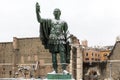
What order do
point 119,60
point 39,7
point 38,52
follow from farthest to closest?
point 38,52, point 119,60, point 39,7

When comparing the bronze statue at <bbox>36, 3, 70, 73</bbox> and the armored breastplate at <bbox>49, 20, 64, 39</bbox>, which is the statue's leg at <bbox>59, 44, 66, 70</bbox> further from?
the armored breastplate at <bbox>49, 20, 64, 39</bbox>

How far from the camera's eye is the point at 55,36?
48.7 ft

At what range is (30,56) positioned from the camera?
6775 cm

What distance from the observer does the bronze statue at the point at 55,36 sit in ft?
48.5

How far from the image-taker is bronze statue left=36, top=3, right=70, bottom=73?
14.8 meters

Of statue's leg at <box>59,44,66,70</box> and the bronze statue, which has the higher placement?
the bronze statue

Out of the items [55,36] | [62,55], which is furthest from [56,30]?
[62,55]

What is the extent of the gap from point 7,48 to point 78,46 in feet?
38.7

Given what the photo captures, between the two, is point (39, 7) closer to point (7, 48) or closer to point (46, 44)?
point (46, 44)

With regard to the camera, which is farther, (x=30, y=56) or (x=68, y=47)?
(x=30, y=56)

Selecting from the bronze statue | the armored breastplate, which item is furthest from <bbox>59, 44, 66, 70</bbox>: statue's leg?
the armored breastplate

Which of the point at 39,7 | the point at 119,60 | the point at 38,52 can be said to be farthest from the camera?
the point at 38,52

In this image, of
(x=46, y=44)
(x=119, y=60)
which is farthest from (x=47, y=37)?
(x=119, y=60)

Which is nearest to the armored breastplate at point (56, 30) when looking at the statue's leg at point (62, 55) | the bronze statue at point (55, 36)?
the bronze statue at point (55, 36)
